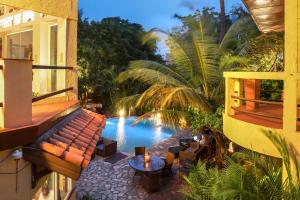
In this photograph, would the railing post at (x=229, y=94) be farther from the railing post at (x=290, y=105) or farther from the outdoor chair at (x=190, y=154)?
the outdoor chair at (x=190, y=154)

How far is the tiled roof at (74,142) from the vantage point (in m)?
3.50

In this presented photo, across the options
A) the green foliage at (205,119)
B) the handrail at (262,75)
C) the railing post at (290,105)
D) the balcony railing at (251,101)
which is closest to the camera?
the railing post at (290,105)

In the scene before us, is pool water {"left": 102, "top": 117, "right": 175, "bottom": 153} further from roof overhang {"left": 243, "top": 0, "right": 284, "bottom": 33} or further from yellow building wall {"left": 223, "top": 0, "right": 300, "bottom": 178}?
yellow building wall {"left": 223, "top": 0, "right": 300, "bottom": 178}

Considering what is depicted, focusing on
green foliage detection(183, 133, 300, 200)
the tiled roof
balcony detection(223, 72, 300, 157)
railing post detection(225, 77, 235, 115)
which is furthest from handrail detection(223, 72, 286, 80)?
the tiled roof

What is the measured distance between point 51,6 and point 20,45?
4580 mm

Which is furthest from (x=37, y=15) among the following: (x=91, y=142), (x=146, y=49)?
(x=146, y=49)

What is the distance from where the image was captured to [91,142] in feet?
15.9

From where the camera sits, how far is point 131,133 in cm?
1858

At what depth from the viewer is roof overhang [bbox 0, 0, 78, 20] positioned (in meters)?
5.66

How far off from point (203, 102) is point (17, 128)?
28.1ft

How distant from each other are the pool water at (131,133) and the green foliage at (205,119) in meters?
4.91

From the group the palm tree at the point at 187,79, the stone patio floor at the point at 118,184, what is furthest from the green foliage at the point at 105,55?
the stone patio floor at the point at 118,184

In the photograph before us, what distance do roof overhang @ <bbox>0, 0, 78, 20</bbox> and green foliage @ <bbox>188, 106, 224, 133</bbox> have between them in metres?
6.10

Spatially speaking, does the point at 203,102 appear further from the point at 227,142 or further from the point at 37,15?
the point at 37,15
